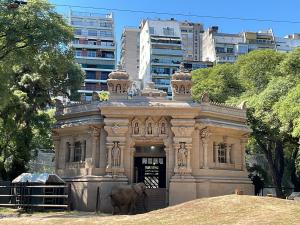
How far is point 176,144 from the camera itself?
2575 centimetres

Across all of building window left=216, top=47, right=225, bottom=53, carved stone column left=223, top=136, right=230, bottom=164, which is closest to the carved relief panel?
carved stone column left=223, top=136, right=230, bottom=164

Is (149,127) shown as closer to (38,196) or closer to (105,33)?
(38,196)

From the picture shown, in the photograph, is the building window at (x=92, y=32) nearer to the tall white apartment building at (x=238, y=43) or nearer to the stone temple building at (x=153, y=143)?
the tall white apartment building at (x=238, y=43)

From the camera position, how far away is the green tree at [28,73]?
84.5 ft

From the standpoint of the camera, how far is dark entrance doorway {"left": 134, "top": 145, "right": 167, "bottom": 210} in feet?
86.5

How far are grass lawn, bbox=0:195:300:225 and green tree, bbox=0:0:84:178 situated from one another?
10.5 m

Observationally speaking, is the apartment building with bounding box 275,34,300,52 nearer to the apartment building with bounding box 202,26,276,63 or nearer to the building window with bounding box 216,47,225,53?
the apartment building with bounding box 202,26,276,63

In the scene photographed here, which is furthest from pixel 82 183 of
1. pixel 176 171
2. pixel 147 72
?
pixel 147 72

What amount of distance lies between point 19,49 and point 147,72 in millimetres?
65095

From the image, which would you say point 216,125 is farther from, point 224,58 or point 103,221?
point 224,58

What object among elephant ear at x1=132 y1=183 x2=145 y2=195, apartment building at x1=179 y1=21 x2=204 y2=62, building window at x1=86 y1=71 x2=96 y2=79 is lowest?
elephant ear at x1=132 y1=183 x2=145 y2=195

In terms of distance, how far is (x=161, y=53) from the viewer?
89.8m

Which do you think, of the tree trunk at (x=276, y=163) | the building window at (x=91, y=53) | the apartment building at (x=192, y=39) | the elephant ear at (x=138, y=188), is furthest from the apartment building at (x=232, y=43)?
the elephant ear at (x=138, y=188)

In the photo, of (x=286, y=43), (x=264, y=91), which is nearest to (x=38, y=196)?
(x=264, y=91)
